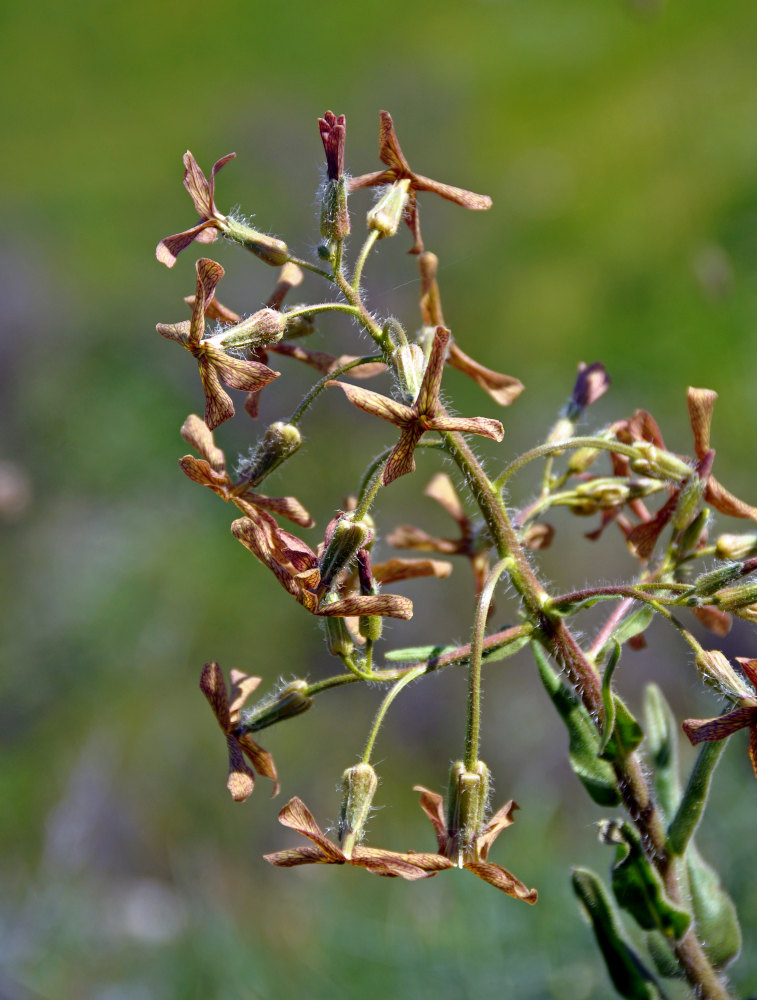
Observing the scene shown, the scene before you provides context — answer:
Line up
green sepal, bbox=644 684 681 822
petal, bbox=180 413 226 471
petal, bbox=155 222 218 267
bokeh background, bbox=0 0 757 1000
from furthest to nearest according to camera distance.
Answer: bokeh background, bbox=0 0 757 1000
green sepal, bbox=644 684 681 822
petal, bbox=180 413 226 471
petal, bbox=155 222 218 267

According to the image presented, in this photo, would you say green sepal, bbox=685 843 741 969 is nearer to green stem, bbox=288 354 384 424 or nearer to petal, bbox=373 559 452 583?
petal, bbox=373 559 452 583

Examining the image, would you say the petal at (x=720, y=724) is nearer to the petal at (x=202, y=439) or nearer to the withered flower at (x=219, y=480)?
the withered flower at (x=219, y=480)

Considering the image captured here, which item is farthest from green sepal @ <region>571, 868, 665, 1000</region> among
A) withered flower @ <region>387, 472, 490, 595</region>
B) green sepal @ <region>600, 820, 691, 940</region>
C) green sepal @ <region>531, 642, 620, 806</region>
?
withered flower @ <region>387, 472, 490, 595</region>

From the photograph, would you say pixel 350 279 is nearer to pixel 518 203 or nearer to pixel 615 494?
pixel 615 494

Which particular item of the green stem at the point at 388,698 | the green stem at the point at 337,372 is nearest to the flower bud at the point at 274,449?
the green stem at the point at 337,372

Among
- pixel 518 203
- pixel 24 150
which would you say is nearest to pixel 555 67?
pixel 518 203
